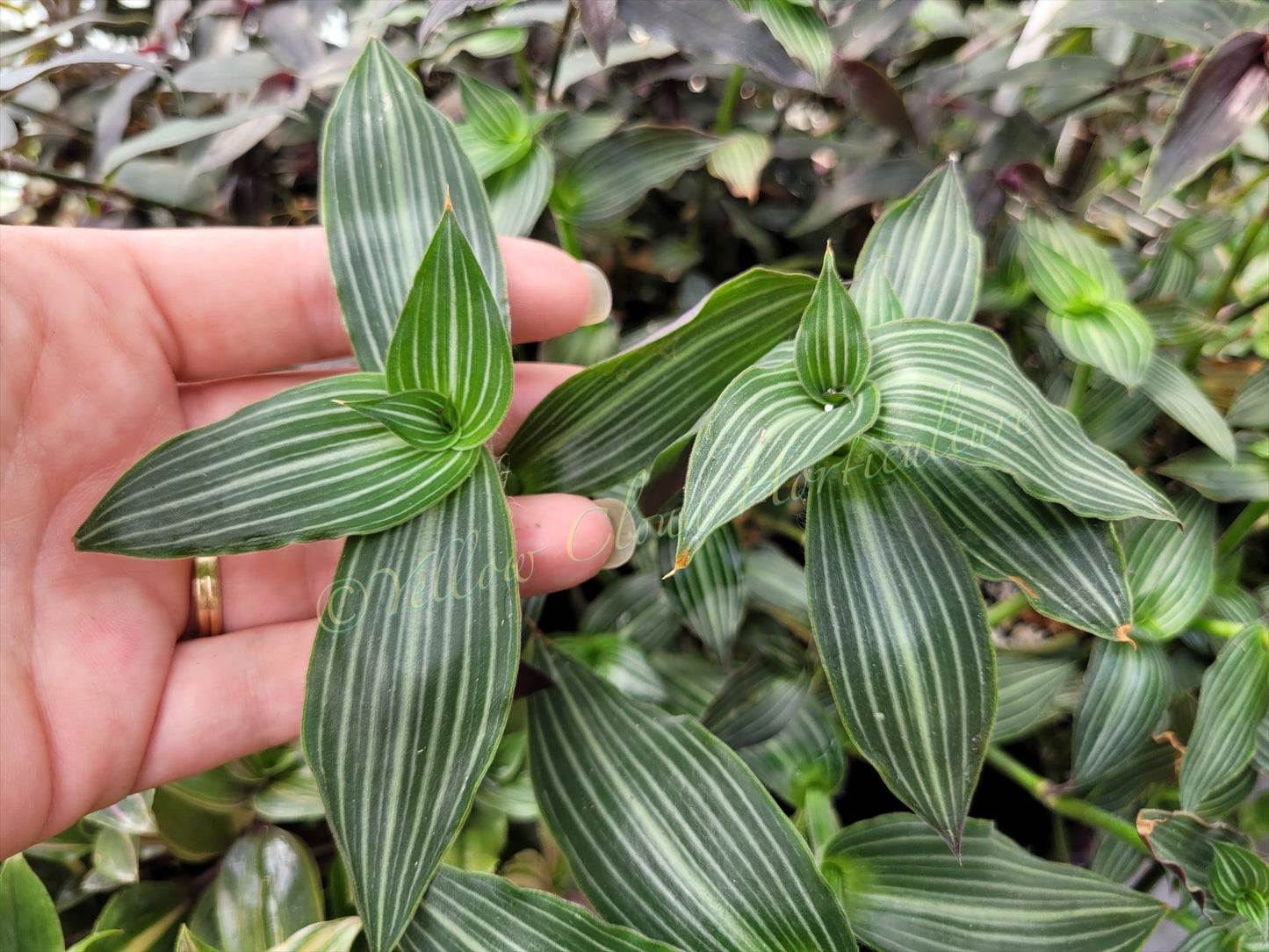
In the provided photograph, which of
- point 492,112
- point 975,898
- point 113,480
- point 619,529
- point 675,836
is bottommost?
point 975,898

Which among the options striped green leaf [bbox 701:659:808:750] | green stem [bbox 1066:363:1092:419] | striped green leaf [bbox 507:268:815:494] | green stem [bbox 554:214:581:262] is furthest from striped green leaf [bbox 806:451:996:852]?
green stem [bbox 554:214:581:262]

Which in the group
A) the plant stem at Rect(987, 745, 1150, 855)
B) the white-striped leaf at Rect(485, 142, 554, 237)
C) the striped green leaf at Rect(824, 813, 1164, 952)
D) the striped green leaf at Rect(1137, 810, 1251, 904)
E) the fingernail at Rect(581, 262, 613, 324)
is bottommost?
the plant stem at Rect(987, 745, 1150, 855)

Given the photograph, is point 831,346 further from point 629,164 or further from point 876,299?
point 629,164

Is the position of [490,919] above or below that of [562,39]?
below

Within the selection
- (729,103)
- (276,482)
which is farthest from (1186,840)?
(729,103)

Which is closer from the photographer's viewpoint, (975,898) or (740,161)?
(975,898)

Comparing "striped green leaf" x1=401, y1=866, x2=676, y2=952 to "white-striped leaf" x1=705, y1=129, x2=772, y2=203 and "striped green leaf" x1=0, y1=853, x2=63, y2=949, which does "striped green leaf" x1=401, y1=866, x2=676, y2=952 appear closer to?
"striped green leaf" x1=0, y1=853, x2=63, y2=949

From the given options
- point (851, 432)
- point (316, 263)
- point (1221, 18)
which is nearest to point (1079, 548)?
point (851, 432)
